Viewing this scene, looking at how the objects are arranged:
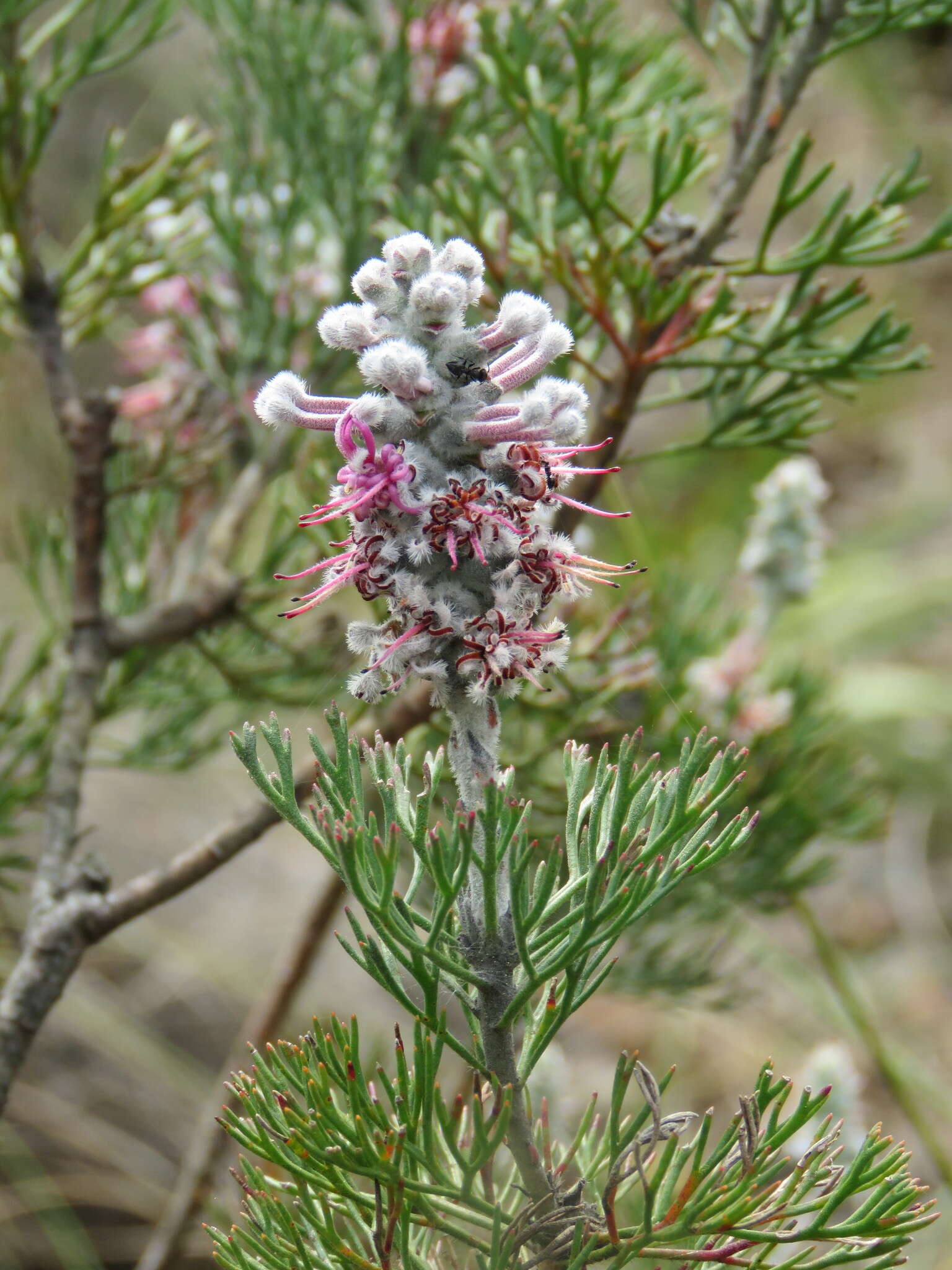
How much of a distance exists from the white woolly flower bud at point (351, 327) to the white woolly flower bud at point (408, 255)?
0.07ft

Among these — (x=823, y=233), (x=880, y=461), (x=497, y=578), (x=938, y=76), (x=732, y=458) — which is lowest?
(x=497, y=578)

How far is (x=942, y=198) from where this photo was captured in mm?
4367

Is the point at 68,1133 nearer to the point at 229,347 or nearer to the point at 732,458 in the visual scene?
the point at 229,347

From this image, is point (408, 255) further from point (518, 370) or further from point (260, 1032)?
point (260, 1032)

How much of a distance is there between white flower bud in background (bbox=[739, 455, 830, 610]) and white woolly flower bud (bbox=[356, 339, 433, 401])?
991mm

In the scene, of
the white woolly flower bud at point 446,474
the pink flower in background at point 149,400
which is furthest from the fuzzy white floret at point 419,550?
the pink flower in background at point 149,400

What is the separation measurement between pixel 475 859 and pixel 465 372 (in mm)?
202

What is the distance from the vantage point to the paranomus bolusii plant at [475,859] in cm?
43

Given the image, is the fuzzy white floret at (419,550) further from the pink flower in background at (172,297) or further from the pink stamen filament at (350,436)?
the pink flower in background at (172,297)

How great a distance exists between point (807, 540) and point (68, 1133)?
1.48 m

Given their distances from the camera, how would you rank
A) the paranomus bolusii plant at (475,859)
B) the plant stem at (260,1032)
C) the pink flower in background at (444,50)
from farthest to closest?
1. the pink flower in background at (444,50)
2. the plant stem at (260,1032)
3. the paranomus bolusii plant at (475,859)

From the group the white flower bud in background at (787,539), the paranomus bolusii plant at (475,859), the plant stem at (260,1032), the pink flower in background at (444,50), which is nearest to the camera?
the paranomus bolusii plant at (475,859)

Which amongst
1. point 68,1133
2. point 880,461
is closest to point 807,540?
point 68,1133

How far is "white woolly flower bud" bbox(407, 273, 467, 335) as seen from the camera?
46cm
